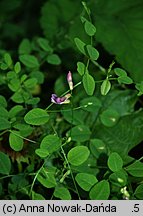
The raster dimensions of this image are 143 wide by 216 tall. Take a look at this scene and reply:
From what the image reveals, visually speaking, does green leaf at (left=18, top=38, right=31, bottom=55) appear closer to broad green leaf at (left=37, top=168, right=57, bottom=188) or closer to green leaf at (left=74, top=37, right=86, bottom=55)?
green leaf at (left=74, top=37, right=86, bottom=55)

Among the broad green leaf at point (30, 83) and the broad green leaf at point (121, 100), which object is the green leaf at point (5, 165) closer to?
the broad green leaf at point (30, 83)

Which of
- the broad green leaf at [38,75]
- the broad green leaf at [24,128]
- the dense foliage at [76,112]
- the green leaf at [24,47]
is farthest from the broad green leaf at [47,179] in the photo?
the green leaf at [24,47]

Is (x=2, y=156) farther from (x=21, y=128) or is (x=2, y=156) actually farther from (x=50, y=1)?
(x=50, y=1)

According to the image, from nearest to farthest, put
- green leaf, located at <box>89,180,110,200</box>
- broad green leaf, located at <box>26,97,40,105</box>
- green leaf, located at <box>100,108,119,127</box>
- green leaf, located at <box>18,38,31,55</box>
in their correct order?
green leaf, located at <box>89,180,110,200</box> < broad green leaf, located at <box>26,97,40,105</box> < green leaf, located at <box>100,108,119,127</box> < green leaf, located at <box>18,38,31,55</box>

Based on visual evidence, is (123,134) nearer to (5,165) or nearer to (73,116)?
(73,116)

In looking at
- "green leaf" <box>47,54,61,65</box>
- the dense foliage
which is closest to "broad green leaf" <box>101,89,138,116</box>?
the dense foliage
